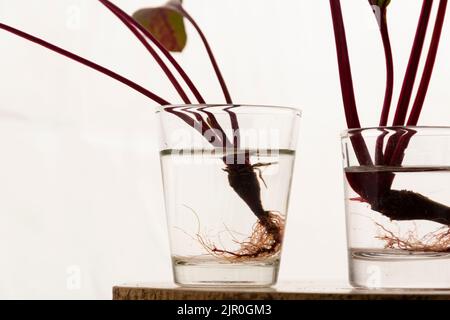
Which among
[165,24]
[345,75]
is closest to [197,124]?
[345,75]

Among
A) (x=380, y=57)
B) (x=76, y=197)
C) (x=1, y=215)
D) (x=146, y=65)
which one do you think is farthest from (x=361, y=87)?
(x=1, y=215)

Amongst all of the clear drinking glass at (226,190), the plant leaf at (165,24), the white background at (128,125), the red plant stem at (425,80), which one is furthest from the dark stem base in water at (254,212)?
the white background at (128,125)

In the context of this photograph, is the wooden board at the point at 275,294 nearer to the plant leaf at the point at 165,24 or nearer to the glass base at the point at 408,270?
the glass base at the point at 408,270

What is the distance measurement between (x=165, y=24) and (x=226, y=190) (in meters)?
0.27

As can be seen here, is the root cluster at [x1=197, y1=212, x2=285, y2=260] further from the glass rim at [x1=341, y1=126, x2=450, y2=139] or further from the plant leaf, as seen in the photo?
the plant leaf

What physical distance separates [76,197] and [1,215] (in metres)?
0.11

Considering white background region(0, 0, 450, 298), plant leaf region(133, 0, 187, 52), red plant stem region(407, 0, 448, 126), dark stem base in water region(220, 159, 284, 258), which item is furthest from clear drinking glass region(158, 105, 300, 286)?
white background region(0, 0, 450, 298)

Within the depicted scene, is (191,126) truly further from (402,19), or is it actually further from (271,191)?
(402,19)

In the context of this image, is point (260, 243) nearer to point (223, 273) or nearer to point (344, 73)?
point (223, 273)

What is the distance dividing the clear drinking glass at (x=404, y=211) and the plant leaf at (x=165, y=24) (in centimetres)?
28

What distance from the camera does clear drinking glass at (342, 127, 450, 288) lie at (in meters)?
0.50

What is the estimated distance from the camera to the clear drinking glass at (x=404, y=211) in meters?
0.50

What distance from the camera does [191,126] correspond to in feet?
1.75

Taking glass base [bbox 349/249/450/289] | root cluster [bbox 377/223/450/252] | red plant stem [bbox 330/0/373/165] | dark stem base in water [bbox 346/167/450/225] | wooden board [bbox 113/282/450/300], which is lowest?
wooden board [bbox 113/282/450/300]
